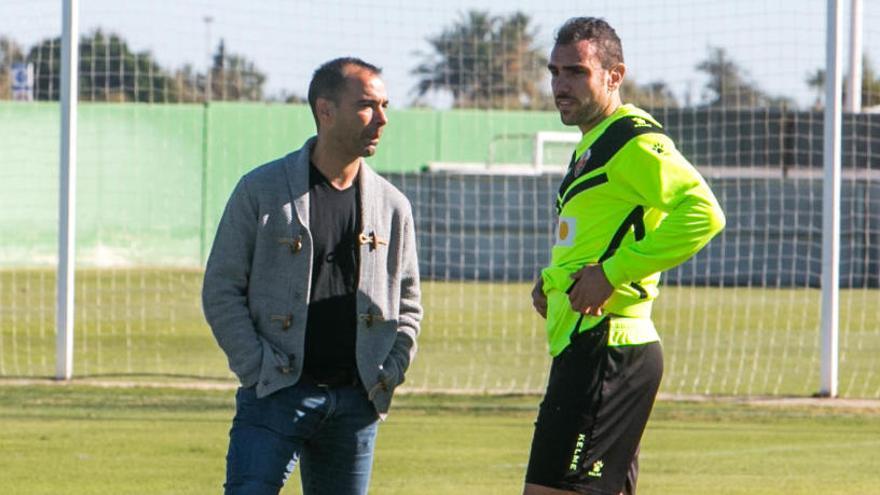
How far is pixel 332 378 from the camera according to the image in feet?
20.7

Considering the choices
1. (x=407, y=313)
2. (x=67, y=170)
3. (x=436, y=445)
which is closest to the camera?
(x=407, y=313)

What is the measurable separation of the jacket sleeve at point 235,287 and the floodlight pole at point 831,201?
931 cm

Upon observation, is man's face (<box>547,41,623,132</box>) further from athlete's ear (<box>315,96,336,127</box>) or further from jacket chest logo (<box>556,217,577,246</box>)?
athlete's ear (<box>315,96,336,127</box>)

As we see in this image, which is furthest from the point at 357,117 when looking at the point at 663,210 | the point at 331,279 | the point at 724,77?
the point at 724,77

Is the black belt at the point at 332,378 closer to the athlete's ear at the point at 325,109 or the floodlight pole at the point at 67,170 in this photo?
the athlete's ear at the point at 325,109

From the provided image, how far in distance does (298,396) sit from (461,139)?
1371 inches

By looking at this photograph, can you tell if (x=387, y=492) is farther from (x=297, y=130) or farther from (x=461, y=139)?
(x=461, y=139)

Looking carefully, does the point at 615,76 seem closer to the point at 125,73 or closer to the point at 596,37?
the point at 596,37

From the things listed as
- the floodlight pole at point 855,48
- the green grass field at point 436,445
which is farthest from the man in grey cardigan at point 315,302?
the floodlight pole at point 855,48

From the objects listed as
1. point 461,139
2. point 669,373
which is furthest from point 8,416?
point 461,139

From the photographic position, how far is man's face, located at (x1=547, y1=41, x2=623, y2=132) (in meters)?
6.26

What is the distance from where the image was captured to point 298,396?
6203 mm

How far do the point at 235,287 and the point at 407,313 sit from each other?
28.2 inches

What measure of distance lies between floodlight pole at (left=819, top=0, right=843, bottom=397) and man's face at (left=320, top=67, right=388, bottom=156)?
9.07 metres
